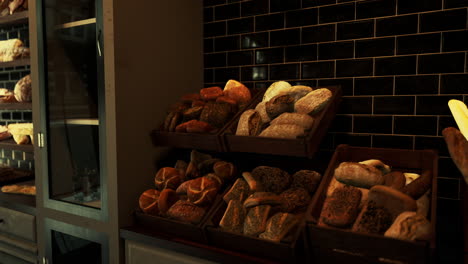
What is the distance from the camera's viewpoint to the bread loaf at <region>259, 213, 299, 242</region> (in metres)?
1.26

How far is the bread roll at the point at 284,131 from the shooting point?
1.37m

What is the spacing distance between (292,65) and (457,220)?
99 centimetres

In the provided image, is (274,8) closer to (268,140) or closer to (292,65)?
(292,65)

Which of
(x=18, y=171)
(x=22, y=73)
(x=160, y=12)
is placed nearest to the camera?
(x=160, y=12)

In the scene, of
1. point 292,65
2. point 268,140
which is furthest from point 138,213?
point 292,65

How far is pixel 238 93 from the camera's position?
67.7 inches

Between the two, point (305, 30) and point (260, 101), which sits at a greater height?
point (305, 30)

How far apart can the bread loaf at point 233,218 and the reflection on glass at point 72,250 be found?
0.83 m

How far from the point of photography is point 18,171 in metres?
2.64

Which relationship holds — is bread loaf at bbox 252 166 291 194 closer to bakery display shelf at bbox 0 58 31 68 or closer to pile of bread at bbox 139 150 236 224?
pile of bread at bbox 139 150 236 224

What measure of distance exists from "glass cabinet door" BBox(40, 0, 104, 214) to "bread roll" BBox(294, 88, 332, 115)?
984 millimetres

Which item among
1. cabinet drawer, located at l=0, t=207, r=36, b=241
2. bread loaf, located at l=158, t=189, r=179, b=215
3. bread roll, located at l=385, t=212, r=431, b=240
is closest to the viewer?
bread roll, located at l=385, t=212, r=431, b=240

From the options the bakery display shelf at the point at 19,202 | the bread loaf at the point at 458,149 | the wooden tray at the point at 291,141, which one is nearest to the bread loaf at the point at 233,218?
the wooden tray at the point at 291,141

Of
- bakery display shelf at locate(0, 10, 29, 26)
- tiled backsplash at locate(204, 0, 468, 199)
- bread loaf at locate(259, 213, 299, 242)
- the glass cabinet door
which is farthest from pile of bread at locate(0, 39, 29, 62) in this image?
bread loaf at locate(259, 213, 299, 242)
